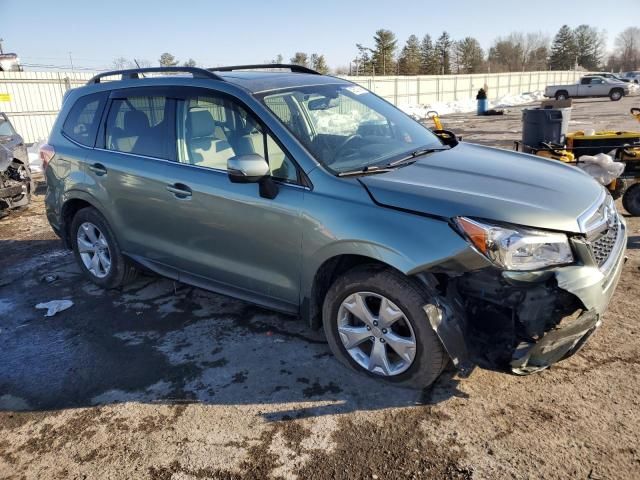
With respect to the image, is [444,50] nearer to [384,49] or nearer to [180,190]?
[384,49]

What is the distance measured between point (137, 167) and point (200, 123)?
71cm

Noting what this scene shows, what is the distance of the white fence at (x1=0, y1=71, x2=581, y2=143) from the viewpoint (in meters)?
16.4

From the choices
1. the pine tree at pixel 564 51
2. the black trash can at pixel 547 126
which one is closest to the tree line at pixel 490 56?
the pine tree at pixel 564 51

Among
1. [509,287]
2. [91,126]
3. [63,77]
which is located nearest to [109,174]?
[91,126]

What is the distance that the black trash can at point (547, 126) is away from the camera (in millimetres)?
6949

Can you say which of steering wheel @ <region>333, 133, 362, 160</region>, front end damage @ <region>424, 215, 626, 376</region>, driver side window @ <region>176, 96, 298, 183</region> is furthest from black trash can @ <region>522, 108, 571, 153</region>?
driver side window @ <region>176, 96, 298, 183</region>

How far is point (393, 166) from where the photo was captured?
11.2ft

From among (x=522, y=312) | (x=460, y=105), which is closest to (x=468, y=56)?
(x=460, y=105)

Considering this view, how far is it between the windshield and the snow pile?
2639 cm

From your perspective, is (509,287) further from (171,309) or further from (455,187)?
(171,309)

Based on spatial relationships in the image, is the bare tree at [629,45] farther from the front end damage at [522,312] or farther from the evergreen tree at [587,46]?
the front end damage at [522,312]

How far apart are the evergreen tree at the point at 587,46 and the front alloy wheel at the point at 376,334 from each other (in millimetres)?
104475

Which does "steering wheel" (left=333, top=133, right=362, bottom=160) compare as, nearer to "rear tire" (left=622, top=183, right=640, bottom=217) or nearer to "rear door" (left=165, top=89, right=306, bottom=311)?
"rear door" (left=165, top=89, right=306, bottom=311)

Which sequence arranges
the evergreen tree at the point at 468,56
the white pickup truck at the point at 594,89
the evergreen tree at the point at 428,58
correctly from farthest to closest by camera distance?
the evergreen tree at the point at 468,56 → the evergreen tree at the point at 428,58 → the white pickup truck at the point at 594,89
